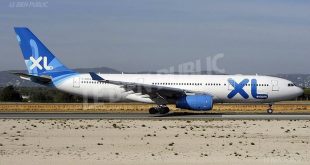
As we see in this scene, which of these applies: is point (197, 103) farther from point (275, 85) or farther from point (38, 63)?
point (38, 63)

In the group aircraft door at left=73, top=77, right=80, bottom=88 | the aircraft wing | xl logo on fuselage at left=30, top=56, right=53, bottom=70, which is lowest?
the aircraft wing

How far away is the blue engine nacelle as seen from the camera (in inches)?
1359

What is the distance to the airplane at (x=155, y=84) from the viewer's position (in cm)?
3812

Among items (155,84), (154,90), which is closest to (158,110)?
(154,90)

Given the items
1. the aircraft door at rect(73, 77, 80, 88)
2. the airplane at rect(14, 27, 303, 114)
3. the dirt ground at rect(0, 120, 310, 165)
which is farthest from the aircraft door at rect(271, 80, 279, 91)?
the aircraft door at rect(73, 77, 80, 88)

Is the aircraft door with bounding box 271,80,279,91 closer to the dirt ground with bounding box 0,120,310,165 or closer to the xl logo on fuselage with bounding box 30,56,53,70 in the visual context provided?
the dirt ground with bounding box 0,120,310,165

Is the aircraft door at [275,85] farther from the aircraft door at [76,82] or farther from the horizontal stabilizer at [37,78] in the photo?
the horizontal stabilizer at [37,78]

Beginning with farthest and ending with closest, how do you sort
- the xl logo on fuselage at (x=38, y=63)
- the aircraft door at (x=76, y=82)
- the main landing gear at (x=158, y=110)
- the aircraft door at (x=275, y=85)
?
the xl logo on fuselage at (x=38, y=63)
the aircraft door at (x=76, y=82)
the aircraft door at (x=275, y=85)
the main landing gear at (x=158, y=110)

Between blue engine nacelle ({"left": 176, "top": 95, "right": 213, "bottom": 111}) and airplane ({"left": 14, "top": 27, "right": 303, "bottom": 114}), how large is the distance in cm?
195

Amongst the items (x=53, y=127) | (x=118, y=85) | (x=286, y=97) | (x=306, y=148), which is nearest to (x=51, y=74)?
(x=118, y=85)

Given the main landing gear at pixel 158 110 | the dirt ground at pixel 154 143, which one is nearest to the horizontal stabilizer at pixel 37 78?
the main landing gear at pixel 158 110

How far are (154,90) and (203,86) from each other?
465 centimetres

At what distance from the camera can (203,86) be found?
3862cm

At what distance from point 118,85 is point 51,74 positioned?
596 centimetres
